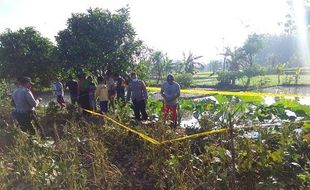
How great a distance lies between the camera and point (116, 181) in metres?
4.57

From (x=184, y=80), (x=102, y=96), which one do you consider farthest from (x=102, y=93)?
(x=184, y=80)

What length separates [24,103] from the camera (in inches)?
260

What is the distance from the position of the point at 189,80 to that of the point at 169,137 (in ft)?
74.2

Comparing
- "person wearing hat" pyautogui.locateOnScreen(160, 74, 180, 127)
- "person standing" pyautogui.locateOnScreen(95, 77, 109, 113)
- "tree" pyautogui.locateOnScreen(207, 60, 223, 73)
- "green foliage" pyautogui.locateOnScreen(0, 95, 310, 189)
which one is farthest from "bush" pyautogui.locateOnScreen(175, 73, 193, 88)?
"tree" pyautogui.locateOnScreen(207, 60, 223, 73)

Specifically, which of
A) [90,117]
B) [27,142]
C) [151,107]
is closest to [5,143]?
[27,142]

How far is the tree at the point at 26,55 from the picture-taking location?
24.1 m

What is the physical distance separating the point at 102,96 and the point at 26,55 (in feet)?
52.3

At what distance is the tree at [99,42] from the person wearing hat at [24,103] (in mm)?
13922

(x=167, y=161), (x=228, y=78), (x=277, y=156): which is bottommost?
(x=228, y=78)

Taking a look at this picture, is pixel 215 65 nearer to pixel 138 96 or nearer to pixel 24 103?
pixel 138 96

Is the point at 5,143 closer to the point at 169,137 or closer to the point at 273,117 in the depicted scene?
the point at 169,137

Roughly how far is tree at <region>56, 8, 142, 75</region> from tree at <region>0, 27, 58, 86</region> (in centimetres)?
275

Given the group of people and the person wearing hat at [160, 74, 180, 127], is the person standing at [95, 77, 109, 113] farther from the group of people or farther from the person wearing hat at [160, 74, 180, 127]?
the person wearing hat at [160, 74, 180, 127]

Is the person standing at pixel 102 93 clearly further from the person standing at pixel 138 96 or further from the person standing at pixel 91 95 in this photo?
the person standing at pixel 138 96
